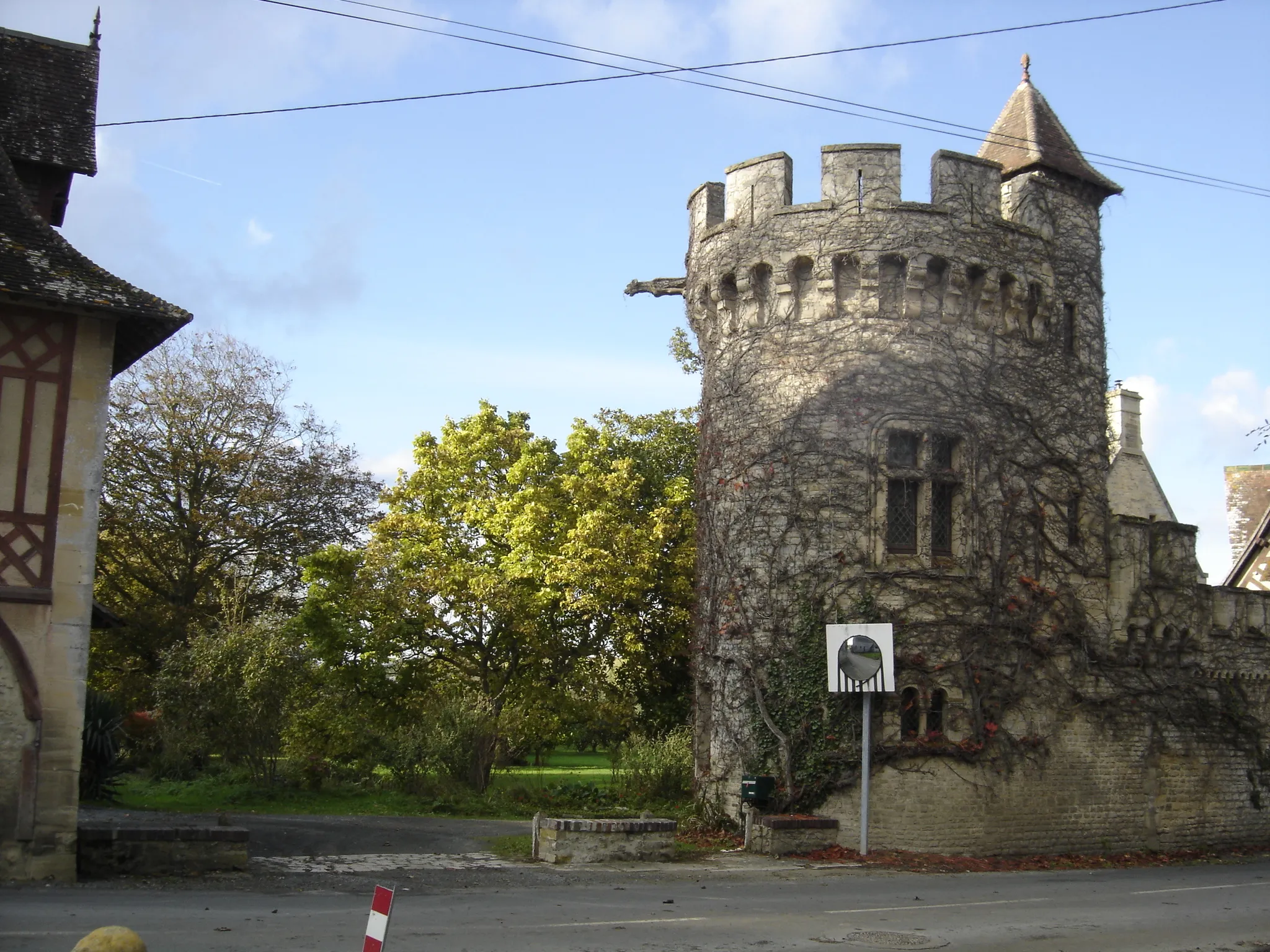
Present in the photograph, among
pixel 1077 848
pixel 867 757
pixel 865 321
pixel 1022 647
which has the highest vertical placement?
pixel 865 321

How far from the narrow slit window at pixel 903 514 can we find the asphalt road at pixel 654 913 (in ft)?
17.2

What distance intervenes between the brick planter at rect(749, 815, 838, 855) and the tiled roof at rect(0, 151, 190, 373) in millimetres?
9757

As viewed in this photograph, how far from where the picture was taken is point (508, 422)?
97.3ft

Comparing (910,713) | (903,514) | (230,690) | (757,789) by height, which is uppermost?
(903,514)

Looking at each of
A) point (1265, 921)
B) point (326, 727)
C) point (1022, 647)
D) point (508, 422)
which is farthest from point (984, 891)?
point (508, 422)

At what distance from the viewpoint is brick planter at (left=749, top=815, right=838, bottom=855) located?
54.9ft

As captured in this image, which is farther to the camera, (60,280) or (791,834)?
(791,834)

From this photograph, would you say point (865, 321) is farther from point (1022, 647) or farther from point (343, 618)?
point (343, 618)

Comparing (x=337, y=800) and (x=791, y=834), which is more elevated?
(x=791, y=834)

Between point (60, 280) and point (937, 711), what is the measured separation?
41.6 ft

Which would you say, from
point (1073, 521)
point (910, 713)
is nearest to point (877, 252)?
point (1073, 521)

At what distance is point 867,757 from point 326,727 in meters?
11.9

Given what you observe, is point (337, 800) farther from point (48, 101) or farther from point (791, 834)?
point (48, 101)

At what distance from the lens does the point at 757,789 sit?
1741cm
